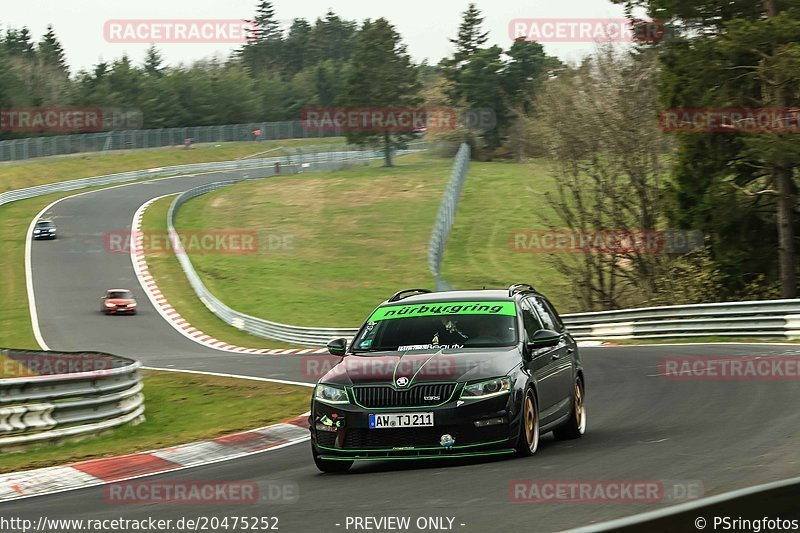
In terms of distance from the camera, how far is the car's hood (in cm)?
941

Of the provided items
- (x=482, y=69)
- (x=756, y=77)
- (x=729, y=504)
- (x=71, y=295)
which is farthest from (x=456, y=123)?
(x=729, y=504)

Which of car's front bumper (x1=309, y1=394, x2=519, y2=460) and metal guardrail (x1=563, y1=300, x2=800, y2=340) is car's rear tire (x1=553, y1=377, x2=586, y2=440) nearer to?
car's front bumper (x1=309, y1=394, x2=519, y2=460)

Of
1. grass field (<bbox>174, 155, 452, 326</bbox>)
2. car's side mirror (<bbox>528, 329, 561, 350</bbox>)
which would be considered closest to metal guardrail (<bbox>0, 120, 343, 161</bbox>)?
grass field (<bbox>174, 155, 452, 326</bbox>)

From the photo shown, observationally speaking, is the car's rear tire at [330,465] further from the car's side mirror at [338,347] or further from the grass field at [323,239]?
the grass field at [323,239]

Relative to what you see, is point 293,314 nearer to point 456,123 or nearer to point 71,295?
point 71,295

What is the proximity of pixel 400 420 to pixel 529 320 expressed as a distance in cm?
204

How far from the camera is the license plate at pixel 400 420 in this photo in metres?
9.22

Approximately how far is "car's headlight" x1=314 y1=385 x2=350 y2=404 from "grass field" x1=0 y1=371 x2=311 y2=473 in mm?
3511

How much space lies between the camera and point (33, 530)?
24.0ft

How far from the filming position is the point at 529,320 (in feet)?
35.1

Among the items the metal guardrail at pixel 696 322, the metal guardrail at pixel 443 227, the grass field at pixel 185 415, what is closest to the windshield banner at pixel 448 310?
the grass field at pixel 185 415

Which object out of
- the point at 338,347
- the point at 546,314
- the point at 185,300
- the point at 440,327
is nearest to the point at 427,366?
the point at 440,327

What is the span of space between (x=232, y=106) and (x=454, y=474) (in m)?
123

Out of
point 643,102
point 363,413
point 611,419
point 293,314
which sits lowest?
point 293,314
